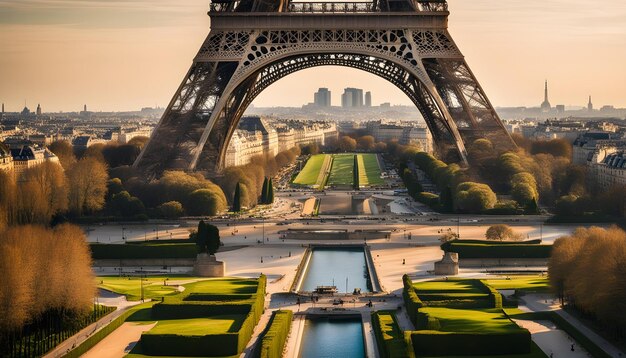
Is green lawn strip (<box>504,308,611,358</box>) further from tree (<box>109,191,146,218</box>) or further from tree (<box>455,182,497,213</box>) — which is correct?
tree (<box>109,191,146,218</box>)

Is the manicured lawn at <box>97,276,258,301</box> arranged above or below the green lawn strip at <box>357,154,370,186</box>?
below

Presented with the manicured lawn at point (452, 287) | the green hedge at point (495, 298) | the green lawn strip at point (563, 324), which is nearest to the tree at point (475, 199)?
the manicured lawn at point (452, 287)

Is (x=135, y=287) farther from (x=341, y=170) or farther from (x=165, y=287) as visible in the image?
(x=341, y=170)

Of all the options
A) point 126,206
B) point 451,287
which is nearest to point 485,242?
point 451,287

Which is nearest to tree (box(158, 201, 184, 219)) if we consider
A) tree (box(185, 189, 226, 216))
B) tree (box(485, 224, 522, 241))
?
tree (box(185, 189, 226, 216))

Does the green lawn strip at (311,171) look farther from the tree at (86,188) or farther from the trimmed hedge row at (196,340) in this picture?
the trimmed hedge row at (196,340)

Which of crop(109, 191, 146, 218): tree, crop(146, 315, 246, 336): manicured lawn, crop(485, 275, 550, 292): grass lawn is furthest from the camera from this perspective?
crop(109, 191, 146, 218): tree
